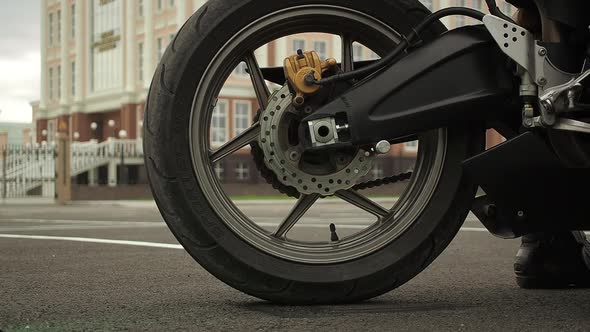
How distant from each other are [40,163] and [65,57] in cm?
1788

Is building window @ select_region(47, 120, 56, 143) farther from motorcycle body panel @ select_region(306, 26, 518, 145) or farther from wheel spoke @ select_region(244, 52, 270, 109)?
motorcycle body panel @ select_region(306, 26, 518, 145)

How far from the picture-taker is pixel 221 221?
293 cm

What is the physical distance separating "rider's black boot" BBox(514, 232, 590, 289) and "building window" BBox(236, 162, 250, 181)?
40.0 metres

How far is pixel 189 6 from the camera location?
4344cm

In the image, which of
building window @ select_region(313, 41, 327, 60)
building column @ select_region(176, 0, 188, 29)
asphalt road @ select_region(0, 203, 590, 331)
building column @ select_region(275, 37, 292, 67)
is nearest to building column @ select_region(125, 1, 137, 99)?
building column @ select_region(176, 0, 188, 29)

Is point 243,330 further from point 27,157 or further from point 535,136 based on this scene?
point 27,157

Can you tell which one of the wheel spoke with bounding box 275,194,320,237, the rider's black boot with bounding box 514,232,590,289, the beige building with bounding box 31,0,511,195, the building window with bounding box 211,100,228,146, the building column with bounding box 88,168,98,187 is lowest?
the building column with bounding box 88,168,98,187

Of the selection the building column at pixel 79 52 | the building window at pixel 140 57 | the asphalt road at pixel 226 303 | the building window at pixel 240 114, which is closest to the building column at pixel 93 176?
the building window at pixel 140 57

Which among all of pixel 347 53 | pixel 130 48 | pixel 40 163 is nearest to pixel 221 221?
pixel 347 53

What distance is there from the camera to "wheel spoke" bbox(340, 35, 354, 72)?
122 inches

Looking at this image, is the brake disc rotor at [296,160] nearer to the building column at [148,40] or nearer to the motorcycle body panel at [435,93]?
the motorcycle body panel at [435,93]

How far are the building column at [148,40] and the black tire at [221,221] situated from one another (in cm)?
4301

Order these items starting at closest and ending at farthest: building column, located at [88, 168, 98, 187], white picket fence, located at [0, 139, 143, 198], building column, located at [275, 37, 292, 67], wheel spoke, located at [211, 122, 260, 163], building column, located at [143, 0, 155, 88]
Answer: wheel spoke, located at [211, 122, 260, 163] < white picket fence, located at [0, 139, 143, 198] < building column, located at [88, 168, 98, 187] < building column, located at [275, 37, 292, 67] < building column, located at [143, 0, 155, 88]

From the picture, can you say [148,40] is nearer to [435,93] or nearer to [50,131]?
[50,131]
